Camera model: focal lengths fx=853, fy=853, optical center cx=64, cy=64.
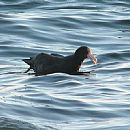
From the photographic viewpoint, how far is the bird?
61.4 ft

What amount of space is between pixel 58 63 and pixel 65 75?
58 centimetres

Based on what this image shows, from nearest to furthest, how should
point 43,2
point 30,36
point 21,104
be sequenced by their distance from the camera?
point 21,104
point 30,36
point 43,2

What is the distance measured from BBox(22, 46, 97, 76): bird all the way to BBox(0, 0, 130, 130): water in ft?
1.31

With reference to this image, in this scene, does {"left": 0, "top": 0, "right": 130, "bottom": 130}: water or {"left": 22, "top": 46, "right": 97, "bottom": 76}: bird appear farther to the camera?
{"left": 22, "top": 46, "right": 97, "bottom": 76}: bird

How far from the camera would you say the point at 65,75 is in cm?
1825

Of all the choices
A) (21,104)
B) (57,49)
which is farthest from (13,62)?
(21,104)

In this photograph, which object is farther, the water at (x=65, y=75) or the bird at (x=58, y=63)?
the bird at (x=58, y=63)

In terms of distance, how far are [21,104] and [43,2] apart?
19.1 m

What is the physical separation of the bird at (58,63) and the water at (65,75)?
40 cm

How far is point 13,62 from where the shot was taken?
20359 mm

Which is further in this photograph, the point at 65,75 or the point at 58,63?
the point at 58,63

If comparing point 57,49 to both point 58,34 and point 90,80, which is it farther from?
point 90,80

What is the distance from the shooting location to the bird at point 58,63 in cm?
1870

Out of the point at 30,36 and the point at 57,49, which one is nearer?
the point at 57,49
